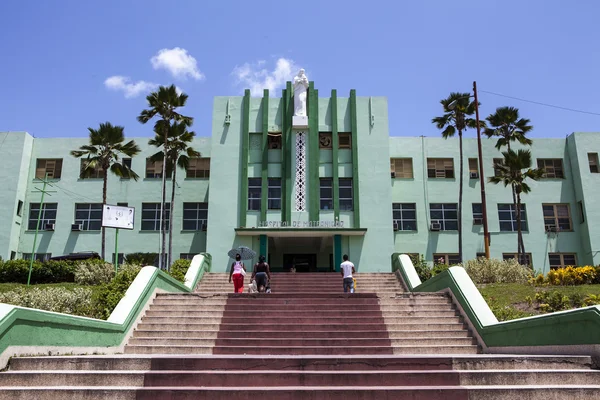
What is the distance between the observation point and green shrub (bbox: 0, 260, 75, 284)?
23.5 metres

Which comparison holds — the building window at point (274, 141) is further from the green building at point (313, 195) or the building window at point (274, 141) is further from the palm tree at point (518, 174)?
the palm tree at point (518, 174)

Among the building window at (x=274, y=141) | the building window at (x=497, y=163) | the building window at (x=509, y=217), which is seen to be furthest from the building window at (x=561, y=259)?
the building window at (x=274, y=141)

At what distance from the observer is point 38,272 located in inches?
924

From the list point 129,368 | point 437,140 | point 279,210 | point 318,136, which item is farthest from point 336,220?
point 129,368

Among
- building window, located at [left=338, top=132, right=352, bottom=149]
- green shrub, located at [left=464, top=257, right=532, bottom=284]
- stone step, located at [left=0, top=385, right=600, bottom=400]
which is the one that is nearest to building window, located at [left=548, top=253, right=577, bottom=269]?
green shrub, located at [left=464, top=257, right=532, bottom=284]

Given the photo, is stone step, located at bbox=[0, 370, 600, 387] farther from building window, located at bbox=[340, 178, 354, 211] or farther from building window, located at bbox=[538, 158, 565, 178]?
building window, located at bbox=[538, 158, 565, 178]

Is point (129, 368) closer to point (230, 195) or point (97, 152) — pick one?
point (230, 195)

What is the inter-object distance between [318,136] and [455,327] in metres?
17.3

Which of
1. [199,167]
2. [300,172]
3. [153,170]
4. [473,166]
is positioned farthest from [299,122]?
[473,166]

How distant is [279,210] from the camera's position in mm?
27406

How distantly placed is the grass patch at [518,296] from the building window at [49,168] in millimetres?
26155

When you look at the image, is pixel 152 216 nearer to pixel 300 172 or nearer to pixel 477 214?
pixel 300 172

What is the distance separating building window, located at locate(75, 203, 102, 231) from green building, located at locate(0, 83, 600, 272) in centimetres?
8

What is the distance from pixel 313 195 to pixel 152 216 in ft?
35.4
